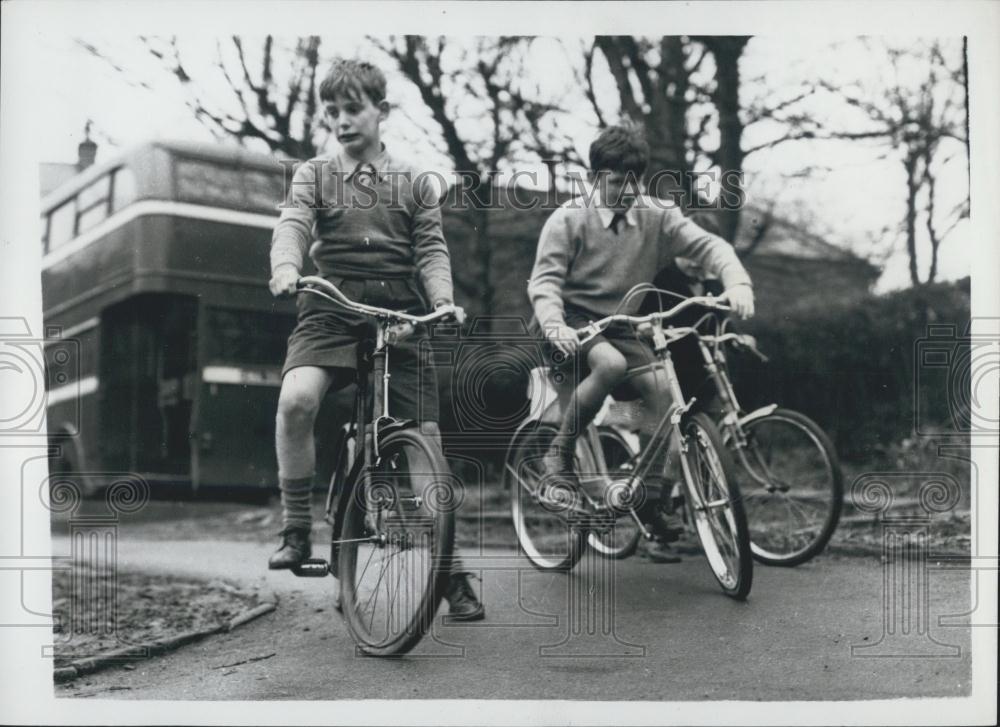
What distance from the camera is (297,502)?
375 centimetres

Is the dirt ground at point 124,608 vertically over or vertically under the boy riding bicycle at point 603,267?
under

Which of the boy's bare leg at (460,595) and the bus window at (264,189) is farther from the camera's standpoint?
the bus window at (264,189)

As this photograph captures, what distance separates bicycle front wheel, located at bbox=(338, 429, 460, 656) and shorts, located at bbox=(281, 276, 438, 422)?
1.08 ft

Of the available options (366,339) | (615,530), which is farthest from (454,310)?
(615,530)

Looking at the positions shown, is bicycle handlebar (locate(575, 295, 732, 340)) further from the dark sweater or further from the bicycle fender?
the dark sweater

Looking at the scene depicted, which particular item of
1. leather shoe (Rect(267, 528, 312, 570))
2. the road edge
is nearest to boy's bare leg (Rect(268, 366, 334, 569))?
leather shoe (Rect(267, 528, 312, 570))

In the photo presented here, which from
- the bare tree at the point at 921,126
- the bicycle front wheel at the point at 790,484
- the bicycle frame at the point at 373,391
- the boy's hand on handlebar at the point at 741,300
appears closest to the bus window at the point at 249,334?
the bicycle frame at the point at 373,391

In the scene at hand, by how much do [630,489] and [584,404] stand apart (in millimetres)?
378

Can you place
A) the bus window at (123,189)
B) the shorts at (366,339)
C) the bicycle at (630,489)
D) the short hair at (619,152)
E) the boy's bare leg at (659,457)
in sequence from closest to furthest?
the bicycle at (630,489) → the shorts at (366,339) → the boy's bare leg at (659,457) → the short hair at (619,152) → the bus window at (123,189)

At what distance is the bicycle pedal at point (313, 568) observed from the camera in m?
3.66

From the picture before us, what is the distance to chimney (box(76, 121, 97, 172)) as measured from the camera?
4.21m

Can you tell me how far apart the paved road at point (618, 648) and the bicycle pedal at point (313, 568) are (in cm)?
31

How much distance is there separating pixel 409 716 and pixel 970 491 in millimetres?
2394

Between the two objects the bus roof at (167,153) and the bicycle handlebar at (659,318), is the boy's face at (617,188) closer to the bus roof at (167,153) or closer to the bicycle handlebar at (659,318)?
the bicycle handlebar at (659,318)
